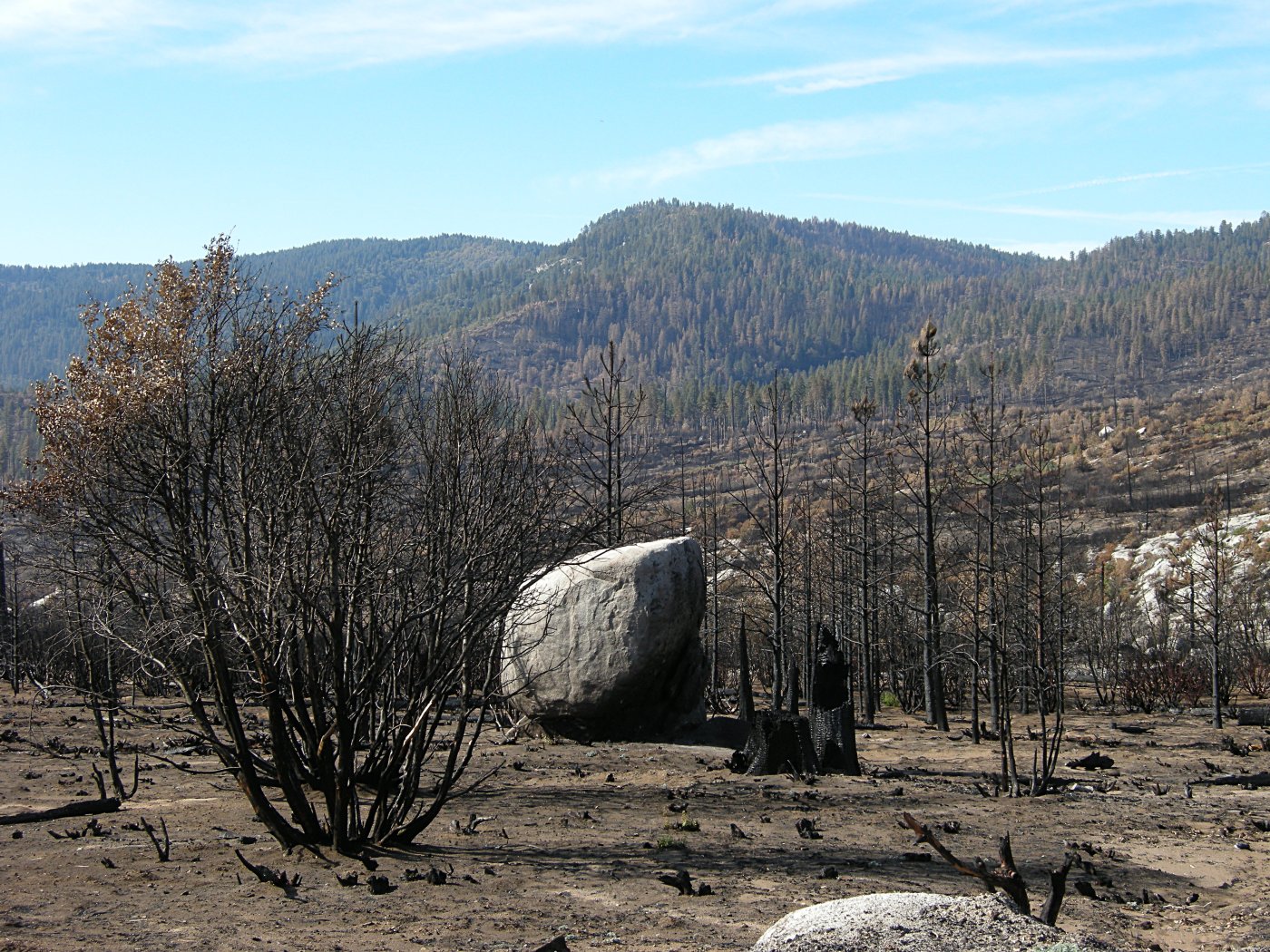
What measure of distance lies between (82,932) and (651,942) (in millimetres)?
3142

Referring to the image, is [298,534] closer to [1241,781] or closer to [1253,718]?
[1241,781]

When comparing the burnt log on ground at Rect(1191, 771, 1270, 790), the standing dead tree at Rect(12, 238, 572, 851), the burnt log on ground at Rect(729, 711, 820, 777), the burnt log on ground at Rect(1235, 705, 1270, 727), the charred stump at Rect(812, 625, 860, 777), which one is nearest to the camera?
the standing dead tree at Rect(12, 238, 572, 851)

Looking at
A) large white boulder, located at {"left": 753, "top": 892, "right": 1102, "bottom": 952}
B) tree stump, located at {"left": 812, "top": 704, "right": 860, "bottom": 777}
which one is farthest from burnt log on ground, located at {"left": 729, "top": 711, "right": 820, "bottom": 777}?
large white boulder, located at {"left": 753, "top": 892, "right": 1102, "bottom": 952}

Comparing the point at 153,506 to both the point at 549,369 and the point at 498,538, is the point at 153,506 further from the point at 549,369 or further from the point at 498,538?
the point at 549,369

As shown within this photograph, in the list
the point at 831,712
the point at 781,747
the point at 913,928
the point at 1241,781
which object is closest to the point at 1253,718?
the point at 1241,781

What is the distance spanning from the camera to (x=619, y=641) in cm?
1525

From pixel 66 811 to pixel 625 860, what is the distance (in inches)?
208

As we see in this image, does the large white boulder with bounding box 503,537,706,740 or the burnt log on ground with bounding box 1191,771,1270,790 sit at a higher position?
the large white boulder with bounding box 503,537,706,740

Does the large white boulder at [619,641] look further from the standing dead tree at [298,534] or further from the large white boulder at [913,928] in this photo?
the large white boulder at [913,928]

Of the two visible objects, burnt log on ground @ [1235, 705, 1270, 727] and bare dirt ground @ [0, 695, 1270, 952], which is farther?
burnt log on ground @ [1235, 705, 1270, 727]

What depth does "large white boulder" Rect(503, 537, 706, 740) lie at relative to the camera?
15250 millimetres

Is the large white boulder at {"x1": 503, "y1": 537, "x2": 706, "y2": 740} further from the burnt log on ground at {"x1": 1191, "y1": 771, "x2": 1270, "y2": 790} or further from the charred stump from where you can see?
the burnt log on ground at {"x1": 1191, "y1": 771, "x2": 1270, "y2": 790}

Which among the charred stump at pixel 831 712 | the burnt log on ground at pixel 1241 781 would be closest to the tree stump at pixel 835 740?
the charred stump at pixel 831 712

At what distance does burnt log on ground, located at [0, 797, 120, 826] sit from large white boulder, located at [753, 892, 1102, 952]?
785 cm
